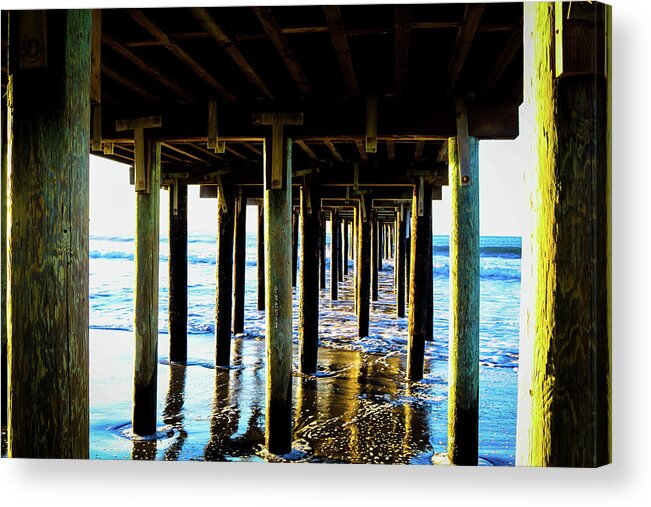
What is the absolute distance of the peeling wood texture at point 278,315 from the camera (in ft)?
13.9

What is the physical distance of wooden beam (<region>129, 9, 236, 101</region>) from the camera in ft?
10.2

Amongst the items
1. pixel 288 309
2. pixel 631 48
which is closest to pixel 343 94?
pixel 288 309

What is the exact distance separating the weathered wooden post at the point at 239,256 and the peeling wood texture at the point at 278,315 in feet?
15.0

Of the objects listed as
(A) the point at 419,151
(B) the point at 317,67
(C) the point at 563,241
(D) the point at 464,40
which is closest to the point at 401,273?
(A) the point at 419,151

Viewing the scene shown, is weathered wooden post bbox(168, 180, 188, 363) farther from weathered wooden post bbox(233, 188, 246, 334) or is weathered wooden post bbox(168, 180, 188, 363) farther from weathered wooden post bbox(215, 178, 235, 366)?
weathered wooden post bbox(233, 188, 246, 334)

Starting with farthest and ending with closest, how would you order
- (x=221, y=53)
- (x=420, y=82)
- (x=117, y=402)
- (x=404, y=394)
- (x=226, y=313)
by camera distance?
(x=226, y=313) < (x=404, y=394) < (x=117, y=402) < (x=420, y=82) < (x=221, y=53)

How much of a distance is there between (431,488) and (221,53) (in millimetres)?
3092

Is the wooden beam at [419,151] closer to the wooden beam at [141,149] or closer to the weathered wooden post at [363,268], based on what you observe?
the weathered wooden post at [363,268]

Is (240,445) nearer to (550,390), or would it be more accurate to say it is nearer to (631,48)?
(550,390)

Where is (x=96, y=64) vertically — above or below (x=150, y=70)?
below

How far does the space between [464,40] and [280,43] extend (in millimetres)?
1093

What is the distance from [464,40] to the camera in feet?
10.6

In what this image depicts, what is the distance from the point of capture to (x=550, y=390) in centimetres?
175

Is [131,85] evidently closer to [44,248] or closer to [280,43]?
[280,43]
